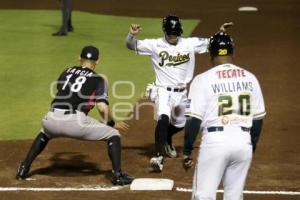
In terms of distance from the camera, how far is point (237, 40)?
842 inches

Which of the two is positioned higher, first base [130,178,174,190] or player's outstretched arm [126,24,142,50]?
player's outstretched arm [126,24,142,50]

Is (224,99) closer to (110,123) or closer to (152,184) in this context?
(152,184)

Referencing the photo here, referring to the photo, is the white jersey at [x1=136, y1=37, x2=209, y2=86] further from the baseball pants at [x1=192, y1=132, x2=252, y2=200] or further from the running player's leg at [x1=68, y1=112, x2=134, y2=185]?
the baseball pants at [x1=192, y1=132, x2=252, y2=200]

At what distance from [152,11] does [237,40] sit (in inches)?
254

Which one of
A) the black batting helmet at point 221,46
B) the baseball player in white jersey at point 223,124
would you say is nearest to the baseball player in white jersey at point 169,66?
the black batting helmet at point 221,46

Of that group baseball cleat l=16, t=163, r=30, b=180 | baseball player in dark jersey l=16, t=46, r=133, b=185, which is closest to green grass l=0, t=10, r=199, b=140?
baseball cleat l=16, t=163, r=30, b=180

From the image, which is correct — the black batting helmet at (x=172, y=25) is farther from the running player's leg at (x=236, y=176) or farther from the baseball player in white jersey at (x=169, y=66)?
the running player's leg at (x=236, y=176)

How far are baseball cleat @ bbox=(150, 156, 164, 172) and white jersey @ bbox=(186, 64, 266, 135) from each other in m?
2.96

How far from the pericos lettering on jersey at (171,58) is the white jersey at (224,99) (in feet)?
11.3

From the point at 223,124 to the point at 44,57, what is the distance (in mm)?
12486

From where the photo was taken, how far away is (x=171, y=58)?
10188 mm

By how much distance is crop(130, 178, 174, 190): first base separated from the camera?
29.2ft

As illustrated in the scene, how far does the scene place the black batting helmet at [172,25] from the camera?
991cm

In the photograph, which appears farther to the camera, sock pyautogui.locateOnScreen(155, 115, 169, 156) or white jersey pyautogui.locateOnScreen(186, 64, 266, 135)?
sock pyautogui.locateOnScreen(155, 115, 169, 156)
